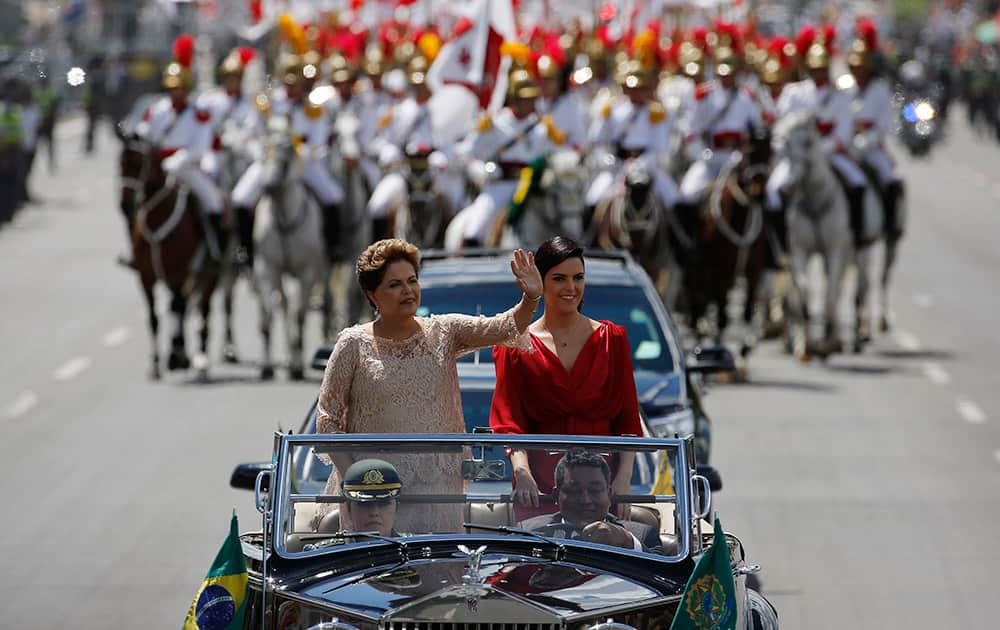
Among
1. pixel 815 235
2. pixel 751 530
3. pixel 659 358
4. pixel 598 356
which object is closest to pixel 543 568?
pixel 598 356

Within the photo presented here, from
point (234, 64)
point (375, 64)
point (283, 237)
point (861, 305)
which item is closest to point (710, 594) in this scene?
point (283, 237)

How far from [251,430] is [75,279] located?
14799 mm

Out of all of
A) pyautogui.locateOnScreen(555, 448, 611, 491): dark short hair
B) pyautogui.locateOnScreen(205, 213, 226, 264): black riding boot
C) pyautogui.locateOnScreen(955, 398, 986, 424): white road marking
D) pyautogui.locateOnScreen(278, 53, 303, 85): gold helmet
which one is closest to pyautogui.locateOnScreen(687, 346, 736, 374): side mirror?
pyautogui.locateOnScreen(555, 448, 611, 491): dark short hair

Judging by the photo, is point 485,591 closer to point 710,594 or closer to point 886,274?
point 710,594

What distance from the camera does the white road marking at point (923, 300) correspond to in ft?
92.0

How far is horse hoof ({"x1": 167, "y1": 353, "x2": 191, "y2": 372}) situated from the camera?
21.3 metres

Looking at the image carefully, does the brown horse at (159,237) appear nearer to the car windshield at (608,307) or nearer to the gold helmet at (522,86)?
the gold helmet at (522,86)

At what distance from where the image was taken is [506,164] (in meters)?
20.6

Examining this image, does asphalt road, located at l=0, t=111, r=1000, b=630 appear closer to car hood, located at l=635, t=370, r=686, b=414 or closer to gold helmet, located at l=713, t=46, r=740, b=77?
car hood, located at l=635, t=370, r=686, b=414

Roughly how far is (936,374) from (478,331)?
44.4 feet

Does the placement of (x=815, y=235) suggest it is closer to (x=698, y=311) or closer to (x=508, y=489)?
(x=698, y=311)

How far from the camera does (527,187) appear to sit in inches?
778

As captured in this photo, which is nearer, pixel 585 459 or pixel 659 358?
pixel 585 459

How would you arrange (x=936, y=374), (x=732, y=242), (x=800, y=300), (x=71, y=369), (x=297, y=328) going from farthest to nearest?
(x=71, y=369), (x=800, y=300), (x=732, y=242), (x=936, y=374), (x=297, y=328)
